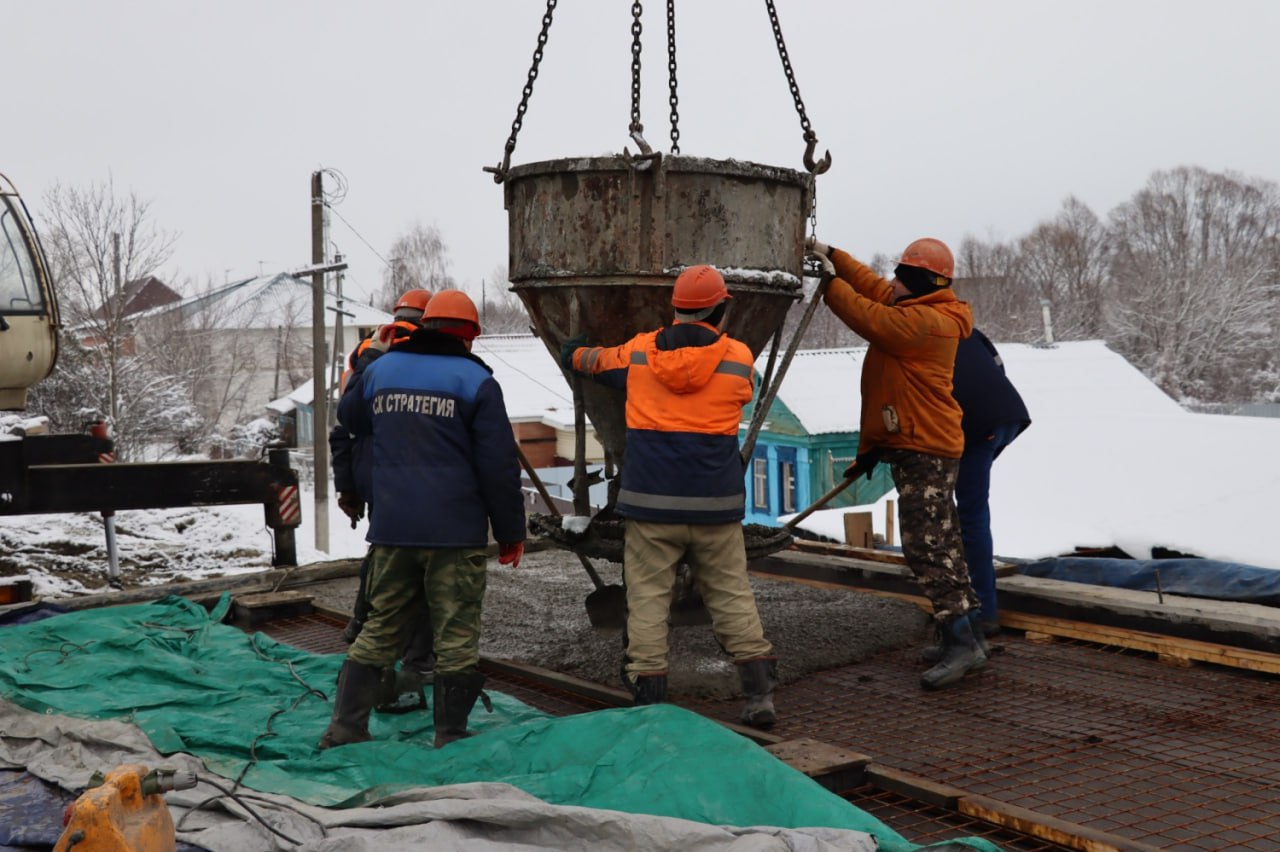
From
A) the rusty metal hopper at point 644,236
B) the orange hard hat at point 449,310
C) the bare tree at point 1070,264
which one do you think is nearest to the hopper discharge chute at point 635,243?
the rusty metal hopper at point 644,236

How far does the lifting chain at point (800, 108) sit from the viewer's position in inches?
217

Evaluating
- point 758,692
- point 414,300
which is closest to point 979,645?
point 758,692

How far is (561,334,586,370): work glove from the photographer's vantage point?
5.21 m

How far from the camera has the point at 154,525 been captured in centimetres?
1925

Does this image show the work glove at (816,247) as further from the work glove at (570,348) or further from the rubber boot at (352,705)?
the rubber boot at (352,705)

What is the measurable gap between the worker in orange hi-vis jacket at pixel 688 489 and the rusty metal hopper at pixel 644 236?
1.67 ft

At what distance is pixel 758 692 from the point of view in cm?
466

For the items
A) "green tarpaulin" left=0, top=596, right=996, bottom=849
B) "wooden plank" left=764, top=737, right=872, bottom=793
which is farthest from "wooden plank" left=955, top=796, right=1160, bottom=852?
"green tarpaulin" left=0, top=596, right=996, bottom=849

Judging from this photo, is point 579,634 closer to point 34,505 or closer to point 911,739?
point 911,739

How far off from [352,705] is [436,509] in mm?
831

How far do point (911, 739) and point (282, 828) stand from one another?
7.84 feet

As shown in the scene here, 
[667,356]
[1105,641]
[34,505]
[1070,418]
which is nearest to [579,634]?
[667,356]

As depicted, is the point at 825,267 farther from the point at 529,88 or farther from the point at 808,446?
the point at 808,446

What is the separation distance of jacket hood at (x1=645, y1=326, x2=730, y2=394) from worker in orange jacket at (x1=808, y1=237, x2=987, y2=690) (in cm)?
92
